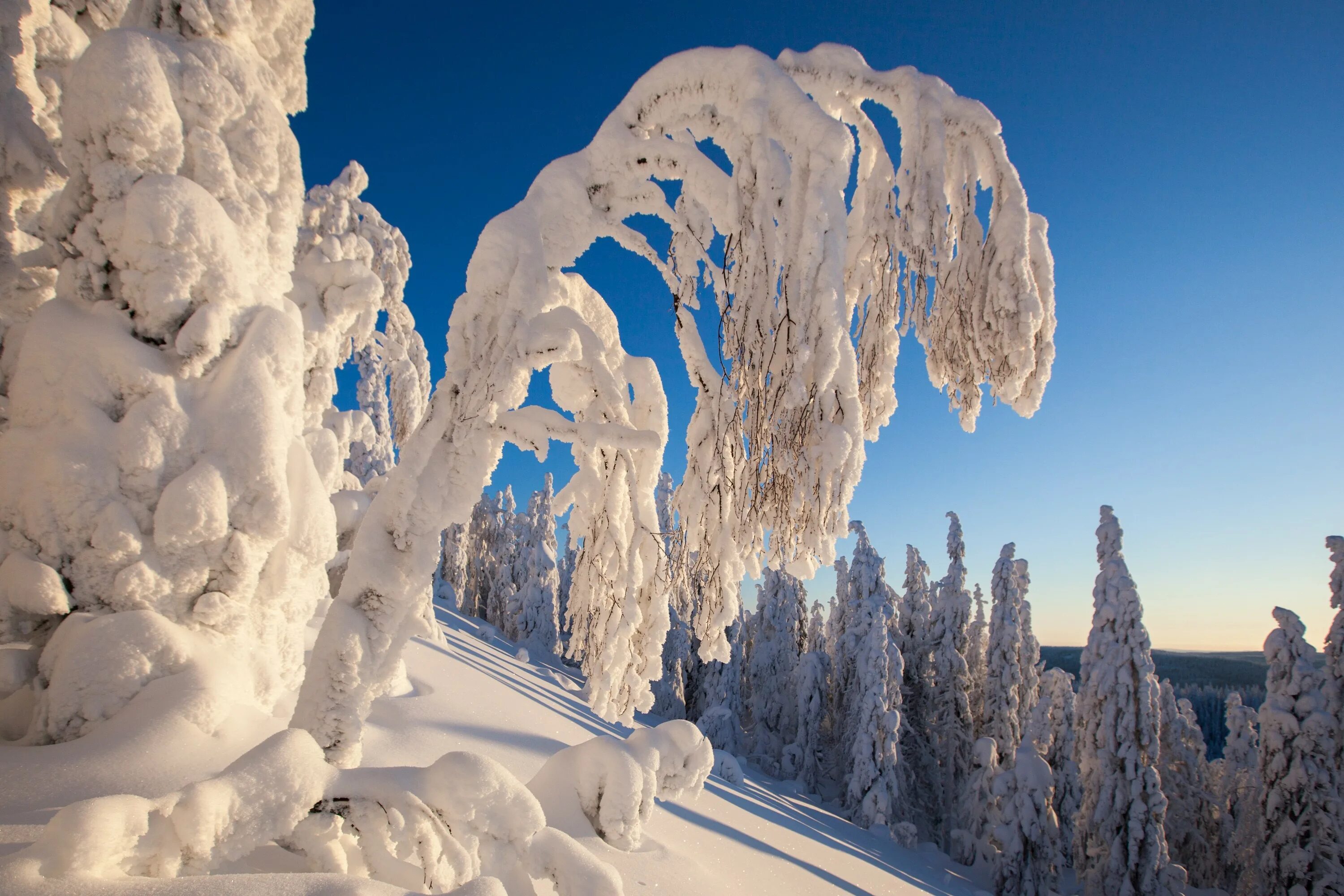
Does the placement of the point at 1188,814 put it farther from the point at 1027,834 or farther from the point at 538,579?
the point at 538,579

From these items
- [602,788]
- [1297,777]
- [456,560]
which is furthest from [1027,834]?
[456,560]

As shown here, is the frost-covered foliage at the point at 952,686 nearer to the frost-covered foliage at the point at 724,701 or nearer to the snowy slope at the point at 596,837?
the frost-covered foliage at the point at 724,701

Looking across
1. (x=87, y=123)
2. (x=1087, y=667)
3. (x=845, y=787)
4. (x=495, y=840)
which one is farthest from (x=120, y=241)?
(x=845, y=787)

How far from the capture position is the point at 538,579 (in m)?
35.2

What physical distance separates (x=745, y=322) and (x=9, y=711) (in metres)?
3.78

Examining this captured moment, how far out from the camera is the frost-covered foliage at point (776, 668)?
29766 millimetres

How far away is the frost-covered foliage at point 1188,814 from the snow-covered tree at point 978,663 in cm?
592

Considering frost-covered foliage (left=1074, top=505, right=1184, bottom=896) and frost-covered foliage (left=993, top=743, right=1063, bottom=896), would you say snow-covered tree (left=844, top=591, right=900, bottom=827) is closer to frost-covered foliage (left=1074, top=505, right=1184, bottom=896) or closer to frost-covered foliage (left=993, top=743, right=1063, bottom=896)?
frost-covered foliage (left=993, top=743, right=1063, bottom=896)

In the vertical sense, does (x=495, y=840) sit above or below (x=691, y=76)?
below

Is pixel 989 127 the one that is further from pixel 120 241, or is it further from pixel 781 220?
pixel 120 241

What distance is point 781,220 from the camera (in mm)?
2379

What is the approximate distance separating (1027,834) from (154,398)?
75.7 feet

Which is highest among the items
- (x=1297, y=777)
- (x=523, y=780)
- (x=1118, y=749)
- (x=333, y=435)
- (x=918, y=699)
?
(x=333, y=435)

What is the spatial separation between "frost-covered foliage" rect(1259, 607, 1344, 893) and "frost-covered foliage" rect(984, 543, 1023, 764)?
7813 mm
